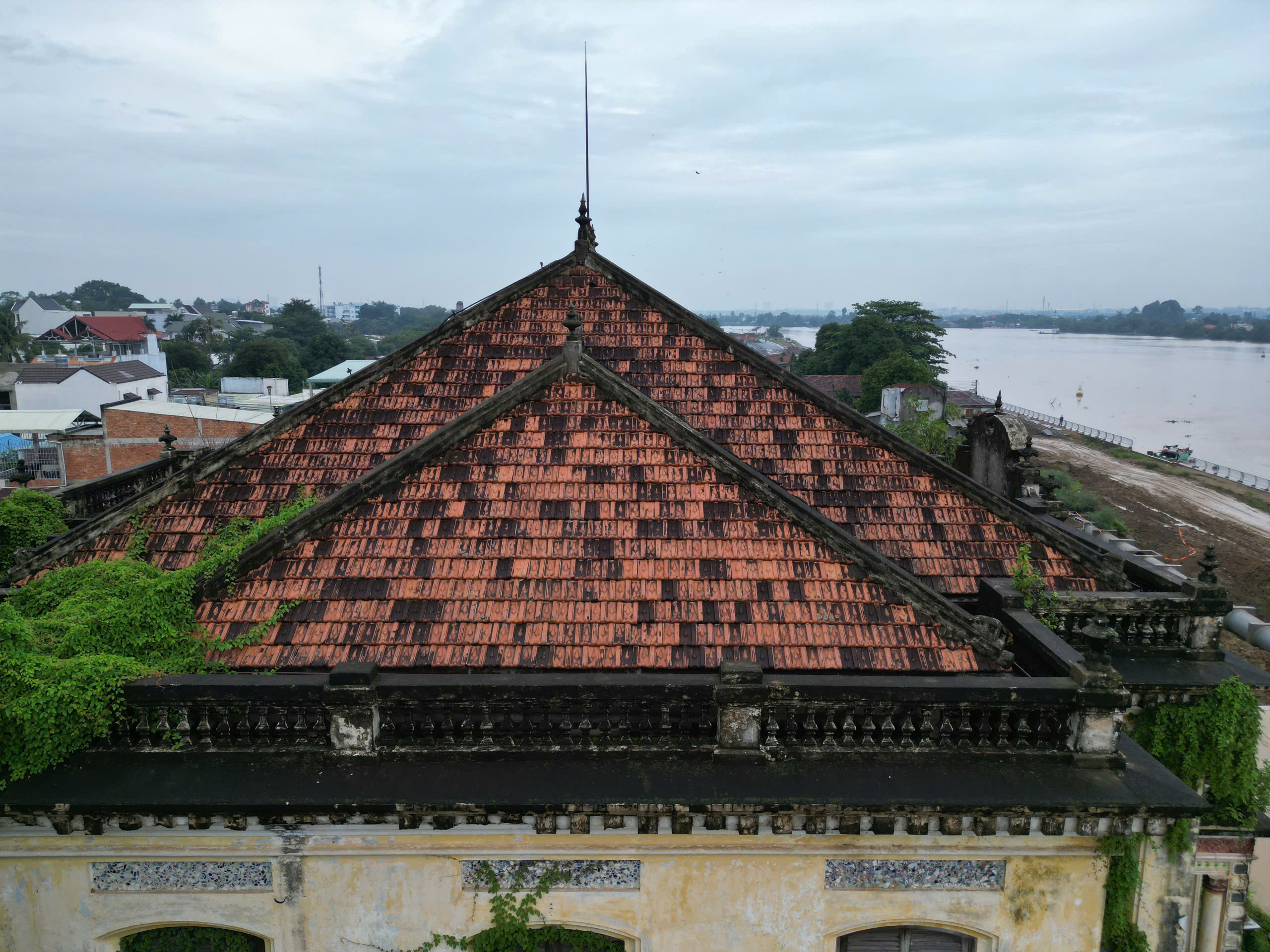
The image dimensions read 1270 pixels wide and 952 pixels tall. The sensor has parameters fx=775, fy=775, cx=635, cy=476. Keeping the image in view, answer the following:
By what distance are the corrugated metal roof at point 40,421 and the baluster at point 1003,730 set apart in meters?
53.5

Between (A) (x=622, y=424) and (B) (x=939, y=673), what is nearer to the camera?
(B) (x=939, y=673)

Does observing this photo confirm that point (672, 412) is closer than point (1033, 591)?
No

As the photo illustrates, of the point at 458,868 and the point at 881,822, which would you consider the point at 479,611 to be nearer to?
the point at 458,868

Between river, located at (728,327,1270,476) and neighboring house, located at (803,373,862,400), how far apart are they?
112 feet

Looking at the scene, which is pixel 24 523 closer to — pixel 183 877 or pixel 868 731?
pixel 183 877

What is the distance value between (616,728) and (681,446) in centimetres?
381

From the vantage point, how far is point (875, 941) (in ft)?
24.7

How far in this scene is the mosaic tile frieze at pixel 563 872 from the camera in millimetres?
7074

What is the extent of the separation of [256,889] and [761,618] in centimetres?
544

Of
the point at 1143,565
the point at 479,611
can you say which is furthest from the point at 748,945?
the point at 1143,565

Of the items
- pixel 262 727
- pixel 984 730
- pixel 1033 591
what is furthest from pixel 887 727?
pixel 262 727

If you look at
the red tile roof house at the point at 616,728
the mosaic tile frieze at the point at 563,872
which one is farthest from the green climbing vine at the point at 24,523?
the mosaic tile frieze at the point at 563,872

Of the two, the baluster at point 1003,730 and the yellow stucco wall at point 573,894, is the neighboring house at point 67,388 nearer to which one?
the yellow stucco wall at point 573,894

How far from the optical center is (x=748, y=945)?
7.19 meters
